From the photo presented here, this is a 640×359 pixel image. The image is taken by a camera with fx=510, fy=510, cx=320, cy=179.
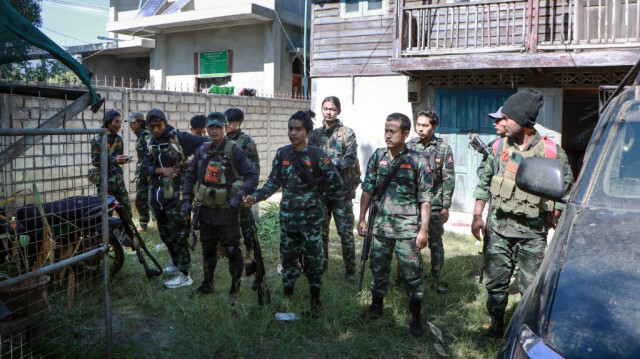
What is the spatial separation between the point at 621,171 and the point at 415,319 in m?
2.16

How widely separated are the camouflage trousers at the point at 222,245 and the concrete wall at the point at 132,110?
5.15 feet

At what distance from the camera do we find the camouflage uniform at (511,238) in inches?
145

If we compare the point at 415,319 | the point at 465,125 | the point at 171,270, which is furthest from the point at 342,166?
the point at 465,125

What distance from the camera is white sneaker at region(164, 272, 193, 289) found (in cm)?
523

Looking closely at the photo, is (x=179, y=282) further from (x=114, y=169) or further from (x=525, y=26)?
(x=525, y=26)

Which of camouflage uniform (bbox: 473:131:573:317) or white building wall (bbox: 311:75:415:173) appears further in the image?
white building wall (bbox: 311:75:415:173)

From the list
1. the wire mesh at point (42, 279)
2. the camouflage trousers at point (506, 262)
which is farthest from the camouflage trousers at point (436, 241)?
the wire mesh at point (42, 279)

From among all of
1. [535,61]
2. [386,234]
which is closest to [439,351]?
[386,234]

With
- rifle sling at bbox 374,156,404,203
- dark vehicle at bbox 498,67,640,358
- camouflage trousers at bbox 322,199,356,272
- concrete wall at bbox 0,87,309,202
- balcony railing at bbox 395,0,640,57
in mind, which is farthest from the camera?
balcony railing at bbox 395,0,640,57

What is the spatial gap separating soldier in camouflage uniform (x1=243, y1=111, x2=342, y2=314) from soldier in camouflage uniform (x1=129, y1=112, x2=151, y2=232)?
2505 millimetres

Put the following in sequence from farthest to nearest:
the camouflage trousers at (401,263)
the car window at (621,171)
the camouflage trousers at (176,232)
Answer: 1. the camouflage trousers at (176,232)
2. the camouflage trousers at (401,263)
3. the car window at (621,171)

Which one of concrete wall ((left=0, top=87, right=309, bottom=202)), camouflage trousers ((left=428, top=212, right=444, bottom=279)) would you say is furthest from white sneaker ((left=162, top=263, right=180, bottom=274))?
camouflage trousers ((left=428, top=212, right=444, bottom=279))

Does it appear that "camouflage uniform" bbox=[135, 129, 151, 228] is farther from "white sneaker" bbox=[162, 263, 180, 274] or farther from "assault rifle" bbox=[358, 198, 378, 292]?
"assault rifle" bbox=[358, 198, 378, 292]

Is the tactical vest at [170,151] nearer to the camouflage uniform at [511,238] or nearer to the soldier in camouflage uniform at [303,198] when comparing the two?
the soldier in camouflage uniform at [303,198]
